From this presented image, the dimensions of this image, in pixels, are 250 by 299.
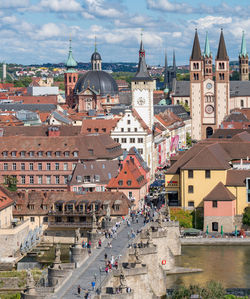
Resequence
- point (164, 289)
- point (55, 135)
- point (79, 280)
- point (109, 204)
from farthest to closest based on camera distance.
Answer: point (55, 135) < point (109, 204) < point (164, 289) < point (79, 280)

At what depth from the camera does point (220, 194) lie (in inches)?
3789

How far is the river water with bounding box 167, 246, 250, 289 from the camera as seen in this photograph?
252 feet

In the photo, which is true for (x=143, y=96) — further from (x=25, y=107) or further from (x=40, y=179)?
(x=25, y=107)

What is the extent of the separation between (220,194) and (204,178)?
2868 mm

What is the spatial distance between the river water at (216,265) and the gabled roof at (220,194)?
20.8 feet

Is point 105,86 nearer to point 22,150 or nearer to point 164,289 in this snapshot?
point 22,150

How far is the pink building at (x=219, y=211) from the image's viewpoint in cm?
9581

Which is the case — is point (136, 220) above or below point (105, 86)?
below

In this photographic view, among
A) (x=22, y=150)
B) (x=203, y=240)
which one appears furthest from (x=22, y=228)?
(x=22, y=150)

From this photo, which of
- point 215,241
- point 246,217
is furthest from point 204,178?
point 215,241

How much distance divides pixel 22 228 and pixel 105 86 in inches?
4133

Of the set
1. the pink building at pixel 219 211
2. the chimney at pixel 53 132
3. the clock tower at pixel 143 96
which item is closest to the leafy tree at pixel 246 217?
the pink building at pixel 219 211

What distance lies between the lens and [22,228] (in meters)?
92.6

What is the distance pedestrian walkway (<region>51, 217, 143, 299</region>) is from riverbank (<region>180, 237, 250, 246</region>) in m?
11.2
